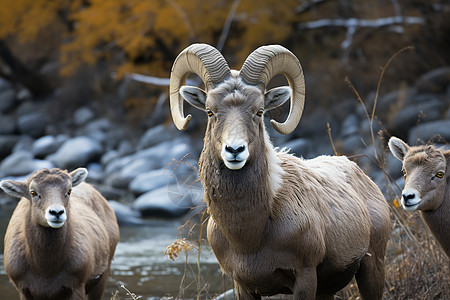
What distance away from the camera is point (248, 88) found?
15.2ft

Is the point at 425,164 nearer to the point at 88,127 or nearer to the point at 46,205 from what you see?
the point at 46,205

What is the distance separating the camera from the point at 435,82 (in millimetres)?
18125

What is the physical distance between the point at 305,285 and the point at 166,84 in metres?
17.6

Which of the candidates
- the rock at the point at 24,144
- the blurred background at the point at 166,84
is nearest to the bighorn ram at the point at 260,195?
the blurred background at the point at 166,84

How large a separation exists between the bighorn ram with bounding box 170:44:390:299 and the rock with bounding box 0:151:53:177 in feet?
47.5

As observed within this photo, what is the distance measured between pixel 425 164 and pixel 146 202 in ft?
32.8

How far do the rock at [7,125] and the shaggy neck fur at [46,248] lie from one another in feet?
64.0

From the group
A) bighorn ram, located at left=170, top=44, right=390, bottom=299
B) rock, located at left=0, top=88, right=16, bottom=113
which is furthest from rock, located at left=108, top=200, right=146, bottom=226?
rock, located at left=0, top=88, right=16, bottom=113

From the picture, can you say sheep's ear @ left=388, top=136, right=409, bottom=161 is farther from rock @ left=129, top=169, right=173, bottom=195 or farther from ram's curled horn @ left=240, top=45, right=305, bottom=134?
rock @ left=129, top=169, right=173, bottom=195

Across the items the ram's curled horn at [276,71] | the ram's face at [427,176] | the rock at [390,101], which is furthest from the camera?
the rock at [390,101]

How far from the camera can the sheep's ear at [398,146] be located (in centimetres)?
597

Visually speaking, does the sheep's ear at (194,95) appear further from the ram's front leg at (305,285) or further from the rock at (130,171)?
the rock at (130,171)

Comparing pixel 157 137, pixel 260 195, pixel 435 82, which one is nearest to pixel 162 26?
pixel 157 137

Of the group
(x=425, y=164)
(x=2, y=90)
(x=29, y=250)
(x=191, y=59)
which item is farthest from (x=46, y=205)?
(x=2, y=90)
